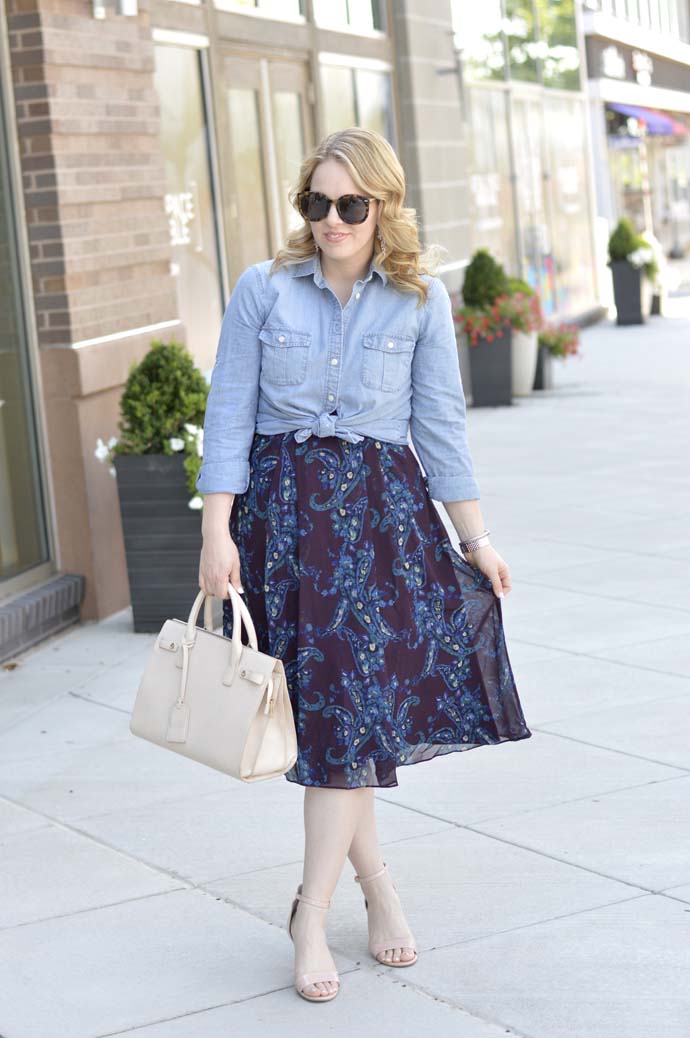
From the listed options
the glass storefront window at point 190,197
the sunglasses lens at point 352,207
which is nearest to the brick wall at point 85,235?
the glass storefront window at point 190,197

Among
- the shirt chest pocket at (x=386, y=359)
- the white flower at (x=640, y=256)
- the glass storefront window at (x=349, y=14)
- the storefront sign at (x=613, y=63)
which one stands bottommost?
the shirt chest pocket at (x=386, y=359)

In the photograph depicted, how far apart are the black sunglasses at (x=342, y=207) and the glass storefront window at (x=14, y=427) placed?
150 inches

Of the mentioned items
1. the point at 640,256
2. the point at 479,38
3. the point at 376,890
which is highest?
the point at 479,38

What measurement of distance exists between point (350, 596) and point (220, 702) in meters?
0.37

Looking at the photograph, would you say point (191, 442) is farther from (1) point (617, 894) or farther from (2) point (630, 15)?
(2) point (630, 15)

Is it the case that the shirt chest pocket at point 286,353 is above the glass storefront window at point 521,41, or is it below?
below

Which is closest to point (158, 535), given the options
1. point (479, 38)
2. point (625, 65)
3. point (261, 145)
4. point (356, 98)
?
point (261, 145)

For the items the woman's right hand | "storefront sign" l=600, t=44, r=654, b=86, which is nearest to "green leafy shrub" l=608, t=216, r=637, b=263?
"storefront sign" l=600, t=44, r=654, b=86

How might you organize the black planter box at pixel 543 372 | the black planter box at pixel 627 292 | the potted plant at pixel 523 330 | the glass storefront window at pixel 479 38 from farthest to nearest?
the black planter box at pixel 627 292 < the glass storefront window at pixel 479 38 < the black planter box at pixel 543 372 < the potted plant at pixel 523 330

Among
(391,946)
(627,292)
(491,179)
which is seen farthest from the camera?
(627,292)

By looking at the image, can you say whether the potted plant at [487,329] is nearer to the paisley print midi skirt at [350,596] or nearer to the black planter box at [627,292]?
the black planter box at [627,292]

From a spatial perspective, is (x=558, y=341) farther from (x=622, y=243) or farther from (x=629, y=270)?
(x=629, y=270)

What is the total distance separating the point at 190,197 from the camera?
1059 cm

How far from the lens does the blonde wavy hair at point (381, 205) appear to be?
3473mm
